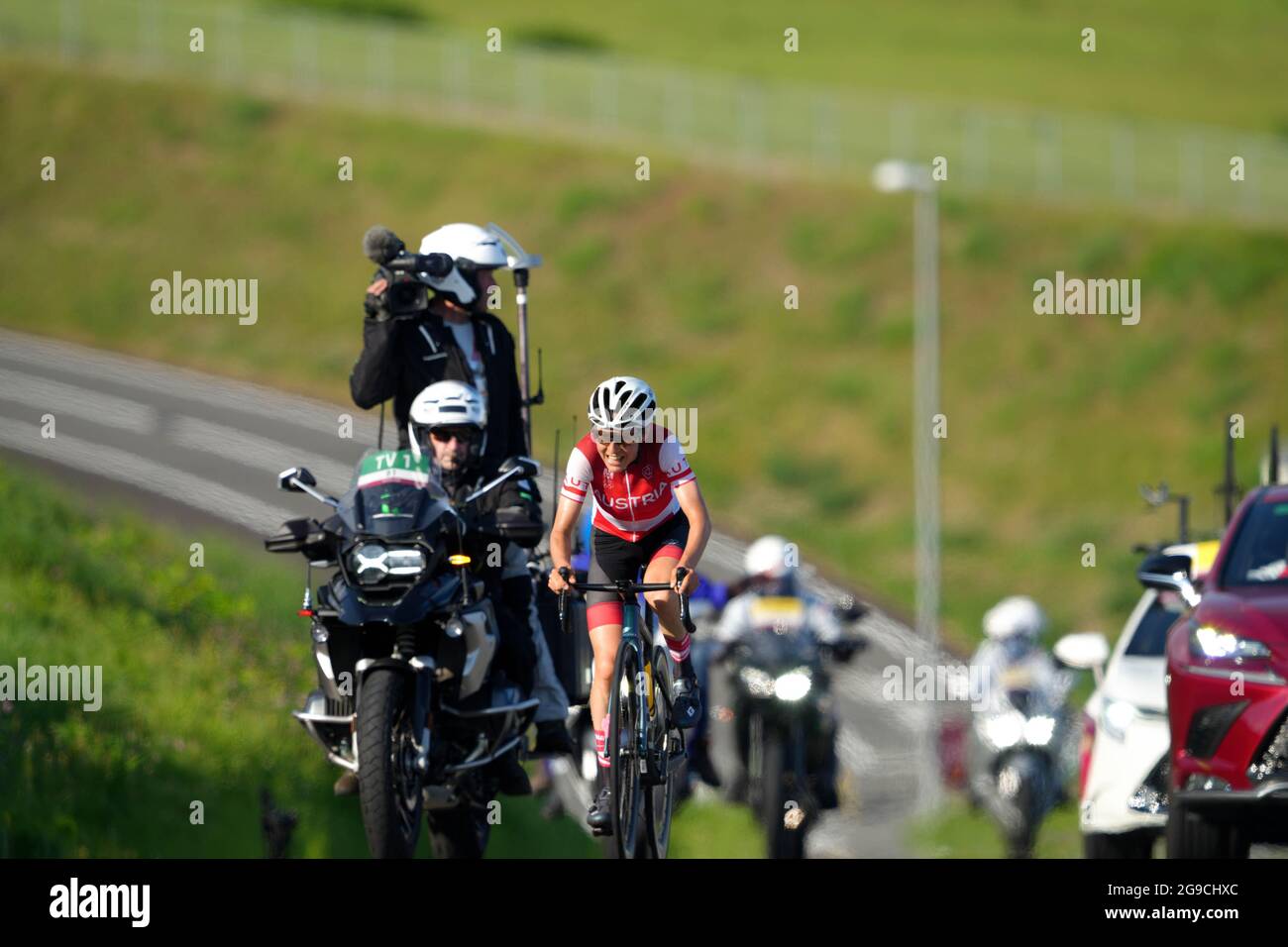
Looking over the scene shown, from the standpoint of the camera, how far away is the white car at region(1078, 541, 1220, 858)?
15117 mm

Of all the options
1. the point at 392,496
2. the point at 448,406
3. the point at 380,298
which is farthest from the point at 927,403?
the point at 392,496

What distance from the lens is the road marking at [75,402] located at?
4253 cm

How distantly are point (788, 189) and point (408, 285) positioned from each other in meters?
51.8

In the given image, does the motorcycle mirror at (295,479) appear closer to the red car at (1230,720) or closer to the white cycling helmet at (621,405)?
the white cycling helmet at (621,405)

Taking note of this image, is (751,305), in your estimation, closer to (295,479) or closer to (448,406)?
(448,406)

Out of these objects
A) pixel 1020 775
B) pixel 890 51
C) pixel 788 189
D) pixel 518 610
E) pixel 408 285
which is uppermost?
pixel 890 51

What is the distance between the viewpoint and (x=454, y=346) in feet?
44.3

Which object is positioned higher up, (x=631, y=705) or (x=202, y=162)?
(x=202, y=162)

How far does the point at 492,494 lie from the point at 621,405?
1803 mm

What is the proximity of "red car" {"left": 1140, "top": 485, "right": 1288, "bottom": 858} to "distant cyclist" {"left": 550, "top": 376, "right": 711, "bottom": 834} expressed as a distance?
2437 millimetres
